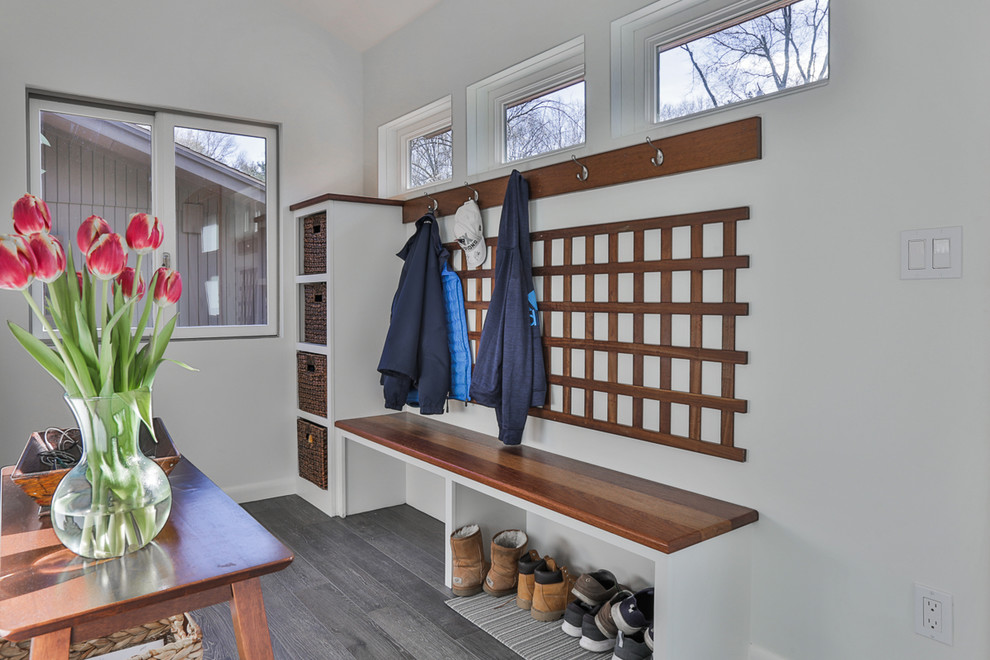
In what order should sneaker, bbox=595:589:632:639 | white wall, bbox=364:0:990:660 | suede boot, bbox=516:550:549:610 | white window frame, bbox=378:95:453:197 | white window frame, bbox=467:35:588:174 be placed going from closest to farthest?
white wall, bbox=364:0:990:660 < sneaker, bbox=595:589:632:639 < suede boot, bbox=516:550:549:610 < white window frame, bbox=467:35:588:174 < white window frame, bbox=378:95:453:197

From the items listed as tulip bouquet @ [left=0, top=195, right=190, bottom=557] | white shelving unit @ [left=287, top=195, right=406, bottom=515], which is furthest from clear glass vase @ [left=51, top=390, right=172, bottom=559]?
white shelving unit @ [left=287, top=195, right=406, bottom=515]

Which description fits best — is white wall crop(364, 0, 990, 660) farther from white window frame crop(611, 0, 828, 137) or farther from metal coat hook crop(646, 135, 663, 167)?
white window frame crop(611, 0, 828, 137)

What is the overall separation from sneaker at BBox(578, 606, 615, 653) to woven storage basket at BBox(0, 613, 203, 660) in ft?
3.79

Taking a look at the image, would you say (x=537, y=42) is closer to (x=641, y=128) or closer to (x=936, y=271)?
(x=641, y=128)

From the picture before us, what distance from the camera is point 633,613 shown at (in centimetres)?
199

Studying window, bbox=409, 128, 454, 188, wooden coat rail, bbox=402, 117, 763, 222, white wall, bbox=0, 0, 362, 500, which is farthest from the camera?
window, bbox=409, 128, 454, 188

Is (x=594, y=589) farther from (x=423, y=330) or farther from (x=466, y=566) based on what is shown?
(x=423, y=330)

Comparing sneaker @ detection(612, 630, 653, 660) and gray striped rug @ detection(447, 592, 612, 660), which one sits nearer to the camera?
sneaker @ detection(612, 630, 653, 660)

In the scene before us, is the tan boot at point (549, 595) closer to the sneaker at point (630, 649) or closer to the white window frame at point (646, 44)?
the sneaker at point (630, 649)

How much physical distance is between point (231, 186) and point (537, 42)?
71.6 inches

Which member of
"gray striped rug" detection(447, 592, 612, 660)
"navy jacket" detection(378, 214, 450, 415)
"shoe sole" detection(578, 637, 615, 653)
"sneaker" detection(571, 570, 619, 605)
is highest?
"navy jacket" detection(378, 214, 450, 415)

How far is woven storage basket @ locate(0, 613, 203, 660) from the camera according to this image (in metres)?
1.33

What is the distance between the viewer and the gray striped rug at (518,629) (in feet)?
6.82

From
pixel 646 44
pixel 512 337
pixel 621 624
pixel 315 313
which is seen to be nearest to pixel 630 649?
pixel 621 624
